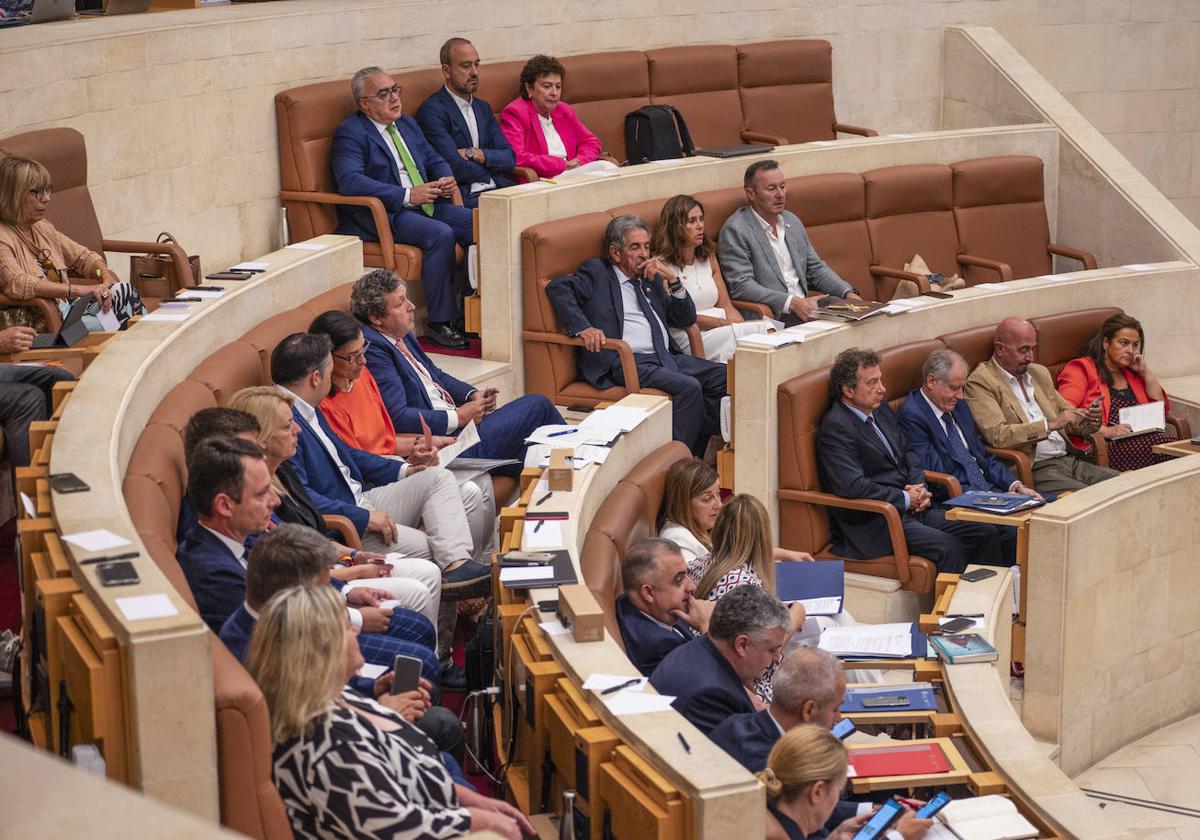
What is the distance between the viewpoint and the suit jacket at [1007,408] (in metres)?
6.62

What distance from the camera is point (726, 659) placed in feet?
13.0

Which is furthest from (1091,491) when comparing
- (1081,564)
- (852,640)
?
(852,640)

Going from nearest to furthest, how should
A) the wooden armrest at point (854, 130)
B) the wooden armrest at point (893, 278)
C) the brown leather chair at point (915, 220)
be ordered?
the wooden armrest at point (893, 278) → the brown leather chair at point (915, 220) → the wooden armrest at point (854, 130)

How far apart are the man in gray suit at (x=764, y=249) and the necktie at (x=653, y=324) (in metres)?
0.69

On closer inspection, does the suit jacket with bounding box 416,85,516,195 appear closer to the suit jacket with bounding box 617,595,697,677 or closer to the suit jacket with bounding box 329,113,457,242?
the suit jacket with bounding box 329,113,457,242

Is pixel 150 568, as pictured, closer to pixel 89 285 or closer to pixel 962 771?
pixel 962 771

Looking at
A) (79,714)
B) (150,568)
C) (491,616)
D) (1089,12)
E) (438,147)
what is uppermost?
(1089,12)

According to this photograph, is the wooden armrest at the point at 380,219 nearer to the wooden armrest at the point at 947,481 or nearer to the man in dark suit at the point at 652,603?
the wooden armrest at the point at 947,481

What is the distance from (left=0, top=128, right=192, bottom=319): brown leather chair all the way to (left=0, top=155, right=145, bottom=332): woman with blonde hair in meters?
0.58

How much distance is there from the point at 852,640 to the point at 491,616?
1186 millimetres

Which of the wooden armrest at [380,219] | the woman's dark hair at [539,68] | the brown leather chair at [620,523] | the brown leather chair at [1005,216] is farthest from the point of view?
the brown leather chair at [1005,216]

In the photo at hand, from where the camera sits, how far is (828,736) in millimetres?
3375

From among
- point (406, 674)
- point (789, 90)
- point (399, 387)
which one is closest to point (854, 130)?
point (789, 90)

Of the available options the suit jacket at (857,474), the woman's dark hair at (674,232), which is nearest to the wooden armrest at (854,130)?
the woman's dark hair at (674,232)
